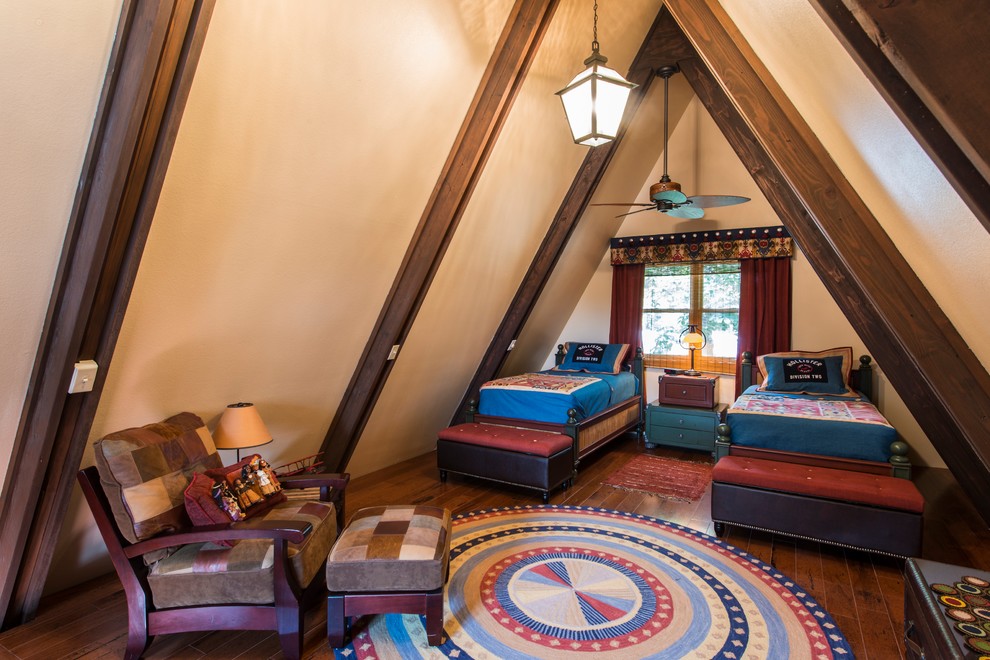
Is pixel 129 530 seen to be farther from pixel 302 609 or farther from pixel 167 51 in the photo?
pixel 167 51

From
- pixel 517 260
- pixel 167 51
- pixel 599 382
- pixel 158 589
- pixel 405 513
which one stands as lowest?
pixel 158 589

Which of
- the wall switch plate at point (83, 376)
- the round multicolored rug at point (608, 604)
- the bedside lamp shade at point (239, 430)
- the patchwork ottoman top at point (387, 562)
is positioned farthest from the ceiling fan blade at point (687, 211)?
the wall switch plate at point (83, 376)

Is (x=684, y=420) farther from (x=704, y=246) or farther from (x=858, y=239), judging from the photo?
(x=858, y=239)

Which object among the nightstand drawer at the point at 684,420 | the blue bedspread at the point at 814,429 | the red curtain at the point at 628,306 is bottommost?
the nightstand drawer at the point at 684,420

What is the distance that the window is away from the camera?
18.0ft

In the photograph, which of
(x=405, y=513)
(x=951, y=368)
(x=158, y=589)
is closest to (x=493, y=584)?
(x=405, y=513)

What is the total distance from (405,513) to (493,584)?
60 cm

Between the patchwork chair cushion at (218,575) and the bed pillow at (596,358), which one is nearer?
the patchwork chair cushion at (218,575)

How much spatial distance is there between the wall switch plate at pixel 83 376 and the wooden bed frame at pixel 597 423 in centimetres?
306

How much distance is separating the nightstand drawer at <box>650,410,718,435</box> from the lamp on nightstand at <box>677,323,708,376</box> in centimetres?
54

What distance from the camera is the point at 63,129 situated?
5.21ft

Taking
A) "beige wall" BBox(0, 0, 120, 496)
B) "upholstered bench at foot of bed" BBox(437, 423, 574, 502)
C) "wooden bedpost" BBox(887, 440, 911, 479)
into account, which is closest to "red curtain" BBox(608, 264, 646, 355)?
"upholstered bench at foot of bed" BBox(437, 423, 574, 502)

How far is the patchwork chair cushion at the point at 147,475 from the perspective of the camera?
2.04 metres

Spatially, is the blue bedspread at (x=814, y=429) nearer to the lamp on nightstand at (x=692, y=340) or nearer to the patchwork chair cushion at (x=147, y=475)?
the lamp on nightstand at (x=692, y=340)
